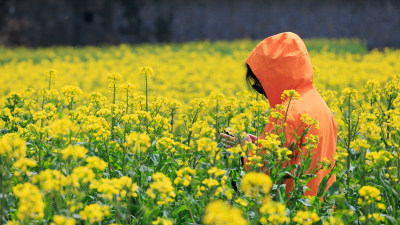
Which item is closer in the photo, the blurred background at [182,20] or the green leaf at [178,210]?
the green leaf at [178,210]

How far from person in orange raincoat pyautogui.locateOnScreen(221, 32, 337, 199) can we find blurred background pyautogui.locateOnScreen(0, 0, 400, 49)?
22513mm

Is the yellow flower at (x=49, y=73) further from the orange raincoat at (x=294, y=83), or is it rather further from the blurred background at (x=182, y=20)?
the blurred background at (x=182, y=20)

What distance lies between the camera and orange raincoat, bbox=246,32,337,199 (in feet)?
10.0

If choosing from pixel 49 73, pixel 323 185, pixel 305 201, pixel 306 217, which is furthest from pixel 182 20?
pixel 306 217

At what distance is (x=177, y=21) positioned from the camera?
2606 cm

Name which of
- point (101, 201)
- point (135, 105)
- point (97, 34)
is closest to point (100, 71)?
point (135, 105)

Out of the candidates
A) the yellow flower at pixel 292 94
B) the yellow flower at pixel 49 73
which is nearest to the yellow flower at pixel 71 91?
the yellow flower at pixel 49 73

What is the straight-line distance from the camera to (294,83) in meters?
3.24

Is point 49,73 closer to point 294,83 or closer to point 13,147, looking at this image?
point 13,147

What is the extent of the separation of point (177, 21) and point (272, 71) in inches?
919

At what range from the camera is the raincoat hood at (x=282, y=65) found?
3.20m

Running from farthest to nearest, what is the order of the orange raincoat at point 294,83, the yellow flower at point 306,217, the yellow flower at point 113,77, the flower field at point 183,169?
1. the yellow flower at point 113,77
2. the orange raincoat at point 294,83
3. the flower field at point 183,169
4. the yellow flower at point 306,217

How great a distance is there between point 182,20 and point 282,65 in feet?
76.9

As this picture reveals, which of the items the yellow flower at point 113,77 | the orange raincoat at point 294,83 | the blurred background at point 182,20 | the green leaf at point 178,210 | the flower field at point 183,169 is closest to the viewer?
the flower field at point 183,169
